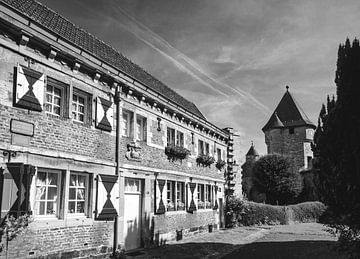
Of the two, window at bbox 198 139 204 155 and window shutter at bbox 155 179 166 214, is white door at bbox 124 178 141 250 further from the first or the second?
window at bbox 198 139 204 155

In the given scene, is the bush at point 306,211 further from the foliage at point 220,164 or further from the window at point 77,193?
the window at point 77,193

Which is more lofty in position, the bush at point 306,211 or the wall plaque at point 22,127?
the wall plaque at point 22,127

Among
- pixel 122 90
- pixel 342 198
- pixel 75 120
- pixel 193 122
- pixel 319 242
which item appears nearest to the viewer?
pixel 342 198

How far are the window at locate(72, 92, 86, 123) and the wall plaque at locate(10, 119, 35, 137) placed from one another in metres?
1.76

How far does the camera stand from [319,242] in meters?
15.5

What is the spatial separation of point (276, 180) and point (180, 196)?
21.2 meters

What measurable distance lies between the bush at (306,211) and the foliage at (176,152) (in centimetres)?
1503

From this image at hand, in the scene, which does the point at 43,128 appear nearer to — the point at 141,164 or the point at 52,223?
the point at 52,223

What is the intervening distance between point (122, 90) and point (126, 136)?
1.60 metres

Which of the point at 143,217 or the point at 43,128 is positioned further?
the point at 143,217

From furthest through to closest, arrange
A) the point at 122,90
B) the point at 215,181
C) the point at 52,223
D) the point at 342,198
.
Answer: the point at 215,181
the point at 122,90
the point at 52,223
the point at 342,198

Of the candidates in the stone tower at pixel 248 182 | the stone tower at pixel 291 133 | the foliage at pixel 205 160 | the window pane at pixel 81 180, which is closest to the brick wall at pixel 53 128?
the window pane at pixel 81 180

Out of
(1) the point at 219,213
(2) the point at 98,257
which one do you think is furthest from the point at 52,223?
(1) the point at 219,213

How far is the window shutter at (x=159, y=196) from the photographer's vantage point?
13.6m
